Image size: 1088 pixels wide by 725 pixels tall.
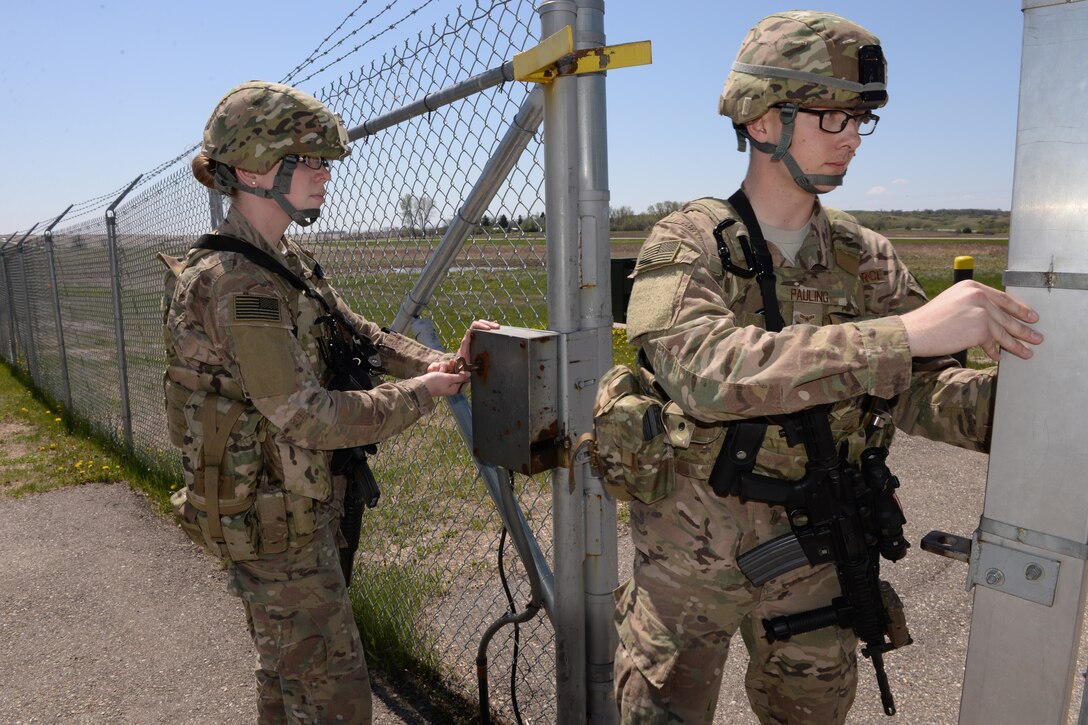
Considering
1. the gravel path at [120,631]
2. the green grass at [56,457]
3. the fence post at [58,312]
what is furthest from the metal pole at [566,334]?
the fence post at [58,312]

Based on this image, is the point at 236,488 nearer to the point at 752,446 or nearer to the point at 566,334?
the point at 566,334

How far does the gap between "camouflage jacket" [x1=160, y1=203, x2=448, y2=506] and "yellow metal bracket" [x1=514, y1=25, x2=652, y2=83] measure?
3.09 ft

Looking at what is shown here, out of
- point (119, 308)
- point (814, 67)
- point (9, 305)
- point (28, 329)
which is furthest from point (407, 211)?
point (9, 305)

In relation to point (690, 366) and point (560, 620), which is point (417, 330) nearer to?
point (560, 620)

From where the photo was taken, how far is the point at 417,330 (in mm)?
2912

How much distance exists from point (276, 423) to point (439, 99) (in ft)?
3.69

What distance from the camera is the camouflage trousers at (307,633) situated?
232cm

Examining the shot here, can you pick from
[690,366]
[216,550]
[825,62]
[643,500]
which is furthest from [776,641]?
[216,550]

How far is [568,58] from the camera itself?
1.87 metres

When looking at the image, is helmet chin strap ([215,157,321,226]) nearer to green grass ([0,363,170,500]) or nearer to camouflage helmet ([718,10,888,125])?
camouflage helmet ([718,10,888,125])

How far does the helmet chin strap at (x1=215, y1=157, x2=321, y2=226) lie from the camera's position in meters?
2.34

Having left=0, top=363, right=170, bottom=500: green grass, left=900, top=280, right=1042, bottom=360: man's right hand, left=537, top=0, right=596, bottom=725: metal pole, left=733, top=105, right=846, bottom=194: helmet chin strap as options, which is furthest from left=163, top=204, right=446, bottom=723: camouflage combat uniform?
left=0, top=363, right=170, bottom=500: green grass

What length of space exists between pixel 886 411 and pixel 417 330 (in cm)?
165

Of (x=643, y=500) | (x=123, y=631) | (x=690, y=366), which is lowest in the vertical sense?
(x=123, y=631)
